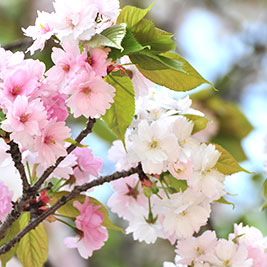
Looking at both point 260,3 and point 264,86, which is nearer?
point 264,86

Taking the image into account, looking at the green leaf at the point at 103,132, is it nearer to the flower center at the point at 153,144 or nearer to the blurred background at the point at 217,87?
the blurred background at the point at 217,87

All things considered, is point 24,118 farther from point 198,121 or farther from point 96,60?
point 198,121

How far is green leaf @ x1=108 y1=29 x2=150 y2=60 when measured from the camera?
44 centimetres

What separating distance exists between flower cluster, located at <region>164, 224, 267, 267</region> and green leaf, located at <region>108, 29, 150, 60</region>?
8.4 inches

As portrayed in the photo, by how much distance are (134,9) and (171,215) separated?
8.3 inches

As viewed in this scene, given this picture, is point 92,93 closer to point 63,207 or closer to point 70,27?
point 70,27

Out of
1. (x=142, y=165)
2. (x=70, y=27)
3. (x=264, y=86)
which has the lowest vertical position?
(x=264, y=86)

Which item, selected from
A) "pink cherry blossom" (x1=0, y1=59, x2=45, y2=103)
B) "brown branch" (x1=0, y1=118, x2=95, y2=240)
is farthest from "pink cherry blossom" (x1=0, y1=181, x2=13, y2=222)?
"pink cherry blossom" (x1=0, y1=59, x2=45, y2=103)

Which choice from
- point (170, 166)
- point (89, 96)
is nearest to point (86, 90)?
point (89, 96)

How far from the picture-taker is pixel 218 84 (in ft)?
5.76

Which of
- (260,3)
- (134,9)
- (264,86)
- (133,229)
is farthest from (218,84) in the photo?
(134,9)

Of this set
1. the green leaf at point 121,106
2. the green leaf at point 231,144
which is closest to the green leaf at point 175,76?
the green leaf at point 121,106

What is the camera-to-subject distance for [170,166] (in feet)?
1.70

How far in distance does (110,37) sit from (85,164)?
18 cm
